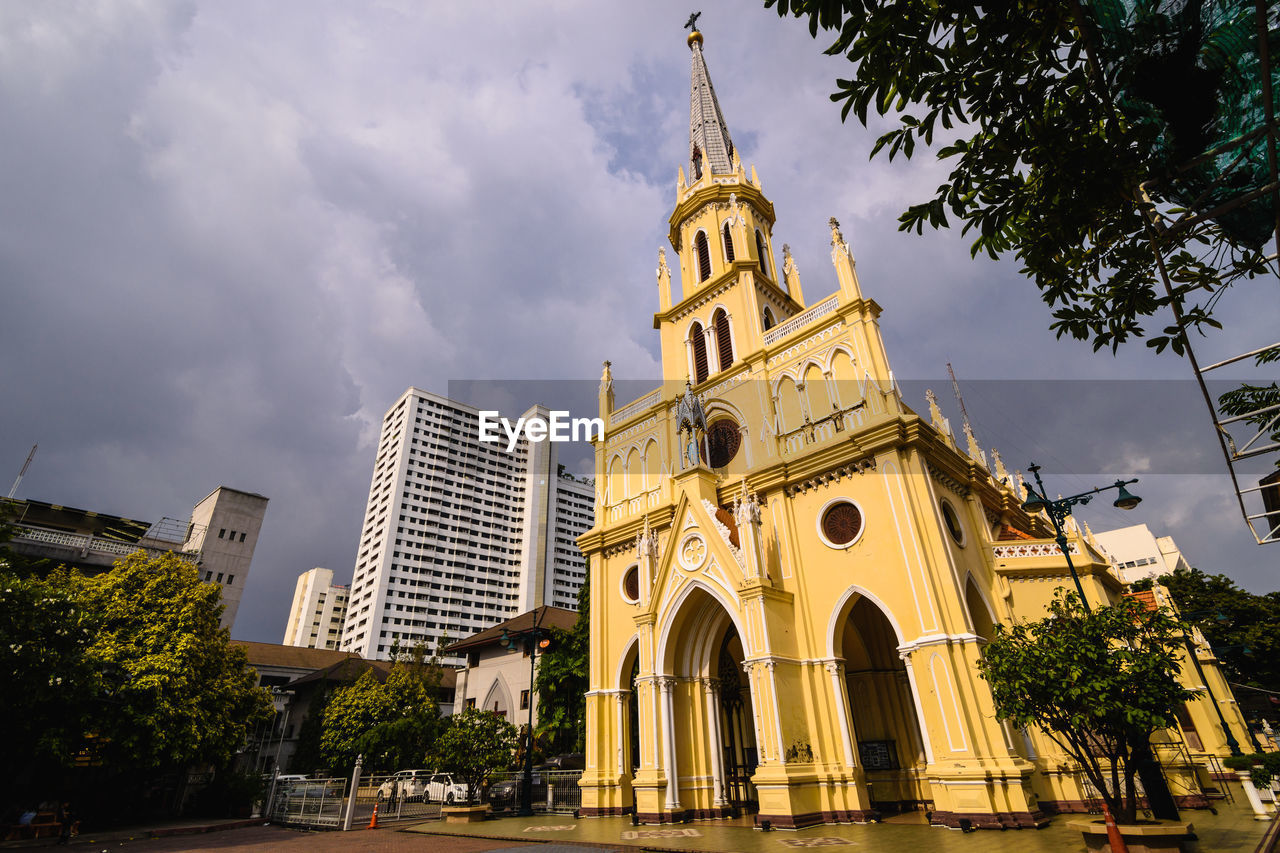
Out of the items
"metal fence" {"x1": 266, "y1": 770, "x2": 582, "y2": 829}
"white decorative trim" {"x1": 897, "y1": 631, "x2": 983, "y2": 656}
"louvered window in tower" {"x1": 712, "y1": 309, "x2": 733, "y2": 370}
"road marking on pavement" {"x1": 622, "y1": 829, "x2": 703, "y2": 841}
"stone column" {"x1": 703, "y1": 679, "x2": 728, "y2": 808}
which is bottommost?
"road marking on pavement" {"x1": 622, "y1": 829, "x2": 703, "y2": 841}

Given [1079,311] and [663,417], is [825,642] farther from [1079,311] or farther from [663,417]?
[1079,311]

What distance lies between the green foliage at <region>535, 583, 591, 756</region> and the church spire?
71.9 ft

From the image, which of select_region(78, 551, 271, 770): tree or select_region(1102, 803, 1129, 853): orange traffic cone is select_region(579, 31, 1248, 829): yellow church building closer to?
select_region(1102, 803, 1129, 853): orange traffic cone

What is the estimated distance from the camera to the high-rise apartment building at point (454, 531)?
84.2 metres

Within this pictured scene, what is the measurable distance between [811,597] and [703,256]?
16346 millimetres

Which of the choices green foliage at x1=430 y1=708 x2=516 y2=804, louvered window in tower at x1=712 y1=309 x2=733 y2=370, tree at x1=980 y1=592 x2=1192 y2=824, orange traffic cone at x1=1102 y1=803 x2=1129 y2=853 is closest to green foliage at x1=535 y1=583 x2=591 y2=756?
green foliage at x1=430 y1=708 x2=516 y2=804

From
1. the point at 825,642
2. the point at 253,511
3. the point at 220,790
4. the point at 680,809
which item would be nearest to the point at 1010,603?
the point at 825,642

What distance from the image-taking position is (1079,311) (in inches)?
234

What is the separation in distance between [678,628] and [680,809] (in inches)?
190

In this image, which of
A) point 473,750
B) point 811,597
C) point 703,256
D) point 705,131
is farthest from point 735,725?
point 705,131

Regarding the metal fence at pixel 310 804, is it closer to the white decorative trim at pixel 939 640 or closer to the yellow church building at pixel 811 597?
the yellow church building at pixel 811 597

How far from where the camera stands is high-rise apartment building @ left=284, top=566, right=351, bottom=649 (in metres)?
107

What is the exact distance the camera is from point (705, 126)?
30531mm

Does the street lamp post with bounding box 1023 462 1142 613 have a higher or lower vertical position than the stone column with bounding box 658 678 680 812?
higher
